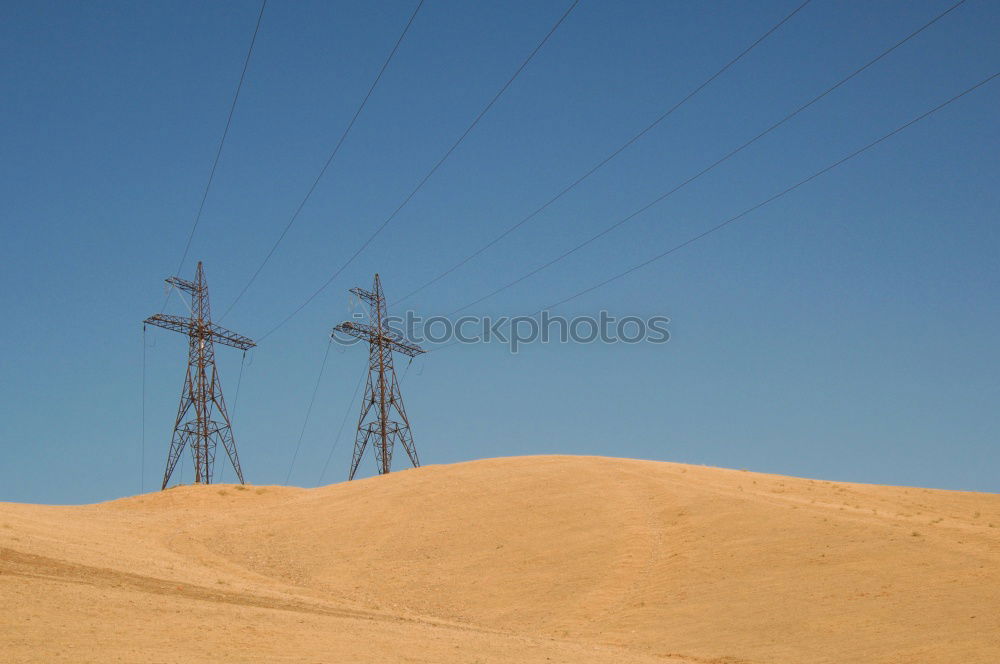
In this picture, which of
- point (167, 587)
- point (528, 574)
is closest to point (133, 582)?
point (167, 587)

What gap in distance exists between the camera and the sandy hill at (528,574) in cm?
1695

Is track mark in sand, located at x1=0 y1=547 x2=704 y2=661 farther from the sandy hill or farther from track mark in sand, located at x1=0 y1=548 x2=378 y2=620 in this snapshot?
the sandy hill

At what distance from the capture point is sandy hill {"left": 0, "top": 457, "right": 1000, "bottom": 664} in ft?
55.6

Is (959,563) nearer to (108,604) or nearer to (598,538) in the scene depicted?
(598,538)

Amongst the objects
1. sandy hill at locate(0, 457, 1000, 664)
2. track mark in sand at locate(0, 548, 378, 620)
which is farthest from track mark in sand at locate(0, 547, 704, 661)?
sandy hill at locate(0, 457, 1000, 664)

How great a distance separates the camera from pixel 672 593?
78.3 feet

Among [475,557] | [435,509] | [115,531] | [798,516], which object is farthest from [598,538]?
[115,531]

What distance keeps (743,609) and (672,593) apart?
9.17ft

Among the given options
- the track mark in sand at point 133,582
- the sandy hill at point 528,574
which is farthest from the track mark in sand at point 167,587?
the sandy hill at point 528,574

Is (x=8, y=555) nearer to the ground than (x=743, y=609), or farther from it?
farther from it

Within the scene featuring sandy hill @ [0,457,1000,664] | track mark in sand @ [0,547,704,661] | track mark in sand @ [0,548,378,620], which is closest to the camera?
sandy hill @ [0,457,1000,664]

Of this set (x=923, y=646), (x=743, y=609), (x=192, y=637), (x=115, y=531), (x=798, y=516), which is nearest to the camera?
(x=192, y=637)

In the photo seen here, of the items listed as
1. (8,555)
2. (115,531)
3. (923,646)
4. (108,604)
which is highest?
(115,531)

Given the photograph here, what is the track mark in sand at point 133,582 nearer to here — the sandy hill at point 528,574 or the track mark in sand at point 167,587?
the track mark in sand at point 167,587
